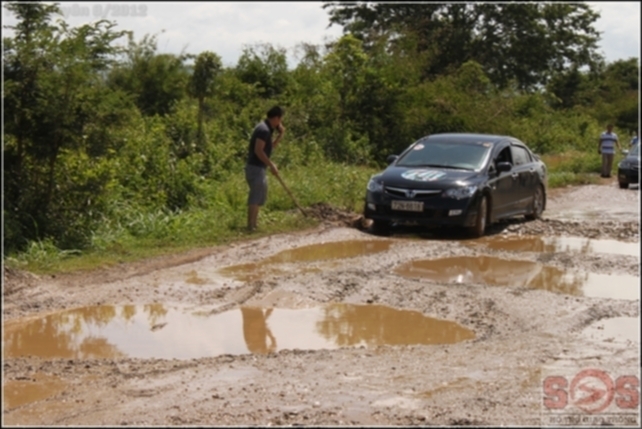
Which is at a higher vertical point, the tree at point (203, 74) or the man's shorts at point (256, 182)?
the tree at point (203, 74)

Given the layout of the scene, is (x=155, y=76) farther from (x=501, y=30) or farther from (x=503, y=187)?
(x=501, y=30)

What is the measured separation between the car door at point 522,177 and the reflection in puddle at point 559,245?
1.63 metres

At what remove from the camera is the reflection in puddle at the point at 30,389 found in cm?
700

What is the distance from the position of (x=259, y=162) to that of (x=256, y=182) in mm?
296

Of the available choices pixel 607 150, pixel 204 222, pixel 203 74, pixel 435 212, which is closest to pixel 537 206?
pixel 435 212

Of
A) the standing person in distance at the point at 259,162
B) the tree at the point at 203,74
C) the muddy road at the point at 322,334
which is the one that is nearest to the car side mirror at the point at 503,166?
the muddy road at the point at 322,334

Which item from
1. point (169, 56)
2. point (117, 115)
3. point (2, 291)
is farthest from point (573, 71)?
point (2, 291)

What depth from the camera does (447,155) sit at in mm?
16562

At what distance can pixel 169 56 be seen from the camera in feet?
94.2

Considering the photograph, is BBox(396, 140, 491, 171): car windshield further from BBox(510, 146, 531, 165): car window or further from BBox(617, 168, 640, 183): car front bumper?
BBox(617, 168, 640, 183): car front bumper

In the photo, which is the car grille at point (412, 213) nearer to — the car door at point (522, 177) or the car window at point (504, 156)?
the car window at point (504, 156)

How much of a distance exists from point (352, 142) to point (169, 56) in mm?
6581

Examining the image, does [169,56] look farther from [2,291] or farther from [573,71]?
[573,71]

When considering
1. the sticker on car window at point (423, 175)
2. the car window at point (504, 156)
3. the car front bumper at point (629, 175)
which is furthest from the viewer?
the car front bumper at point (629, 175)
